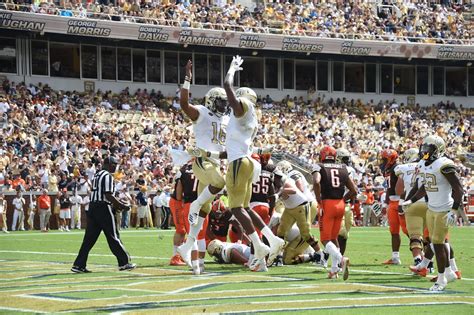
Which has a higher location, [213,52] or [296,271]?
[213,52]

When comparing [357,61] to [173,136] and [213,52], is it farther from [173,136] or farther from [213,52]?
[173,136]

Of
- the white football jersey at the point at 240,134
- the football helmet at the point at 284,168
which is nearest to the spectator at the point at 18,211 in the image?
the football helmet at the point at 284,168

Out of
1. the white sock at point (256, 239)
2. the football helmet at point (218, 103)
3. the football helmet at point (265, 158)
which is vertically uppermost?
the football helmet at point (218, 103)

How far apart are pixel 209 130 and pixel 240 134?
92 centimetres

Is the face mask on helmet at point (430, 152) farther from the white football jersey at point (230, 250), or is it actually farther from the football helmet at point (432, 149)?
the white football jersey at point (230, 250)

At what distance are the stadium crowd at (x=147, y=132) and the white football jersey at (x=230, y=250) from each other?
15.8 m

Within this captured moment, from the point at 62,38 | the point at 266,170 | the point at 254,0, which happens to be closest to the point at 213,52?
the point at 254,0

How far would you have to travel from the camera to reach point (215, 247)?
53.4 feet

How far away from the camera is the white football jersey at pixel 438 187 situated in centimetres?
1264

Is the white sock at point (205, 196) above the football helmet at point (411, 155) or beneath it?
beneath

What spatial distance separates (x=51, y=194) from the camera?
105 feet

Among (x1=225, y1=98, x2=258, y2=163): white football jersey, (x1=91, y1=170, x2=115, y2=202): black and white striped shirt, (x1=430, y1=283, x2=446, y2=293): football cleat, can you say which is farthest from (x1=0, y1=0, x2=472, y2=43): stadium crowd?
(x1=430, y1=283, x2=446, y2=293): football cleat

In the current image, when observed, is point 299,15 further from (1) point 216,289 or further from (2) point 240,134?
(1) point 216,289

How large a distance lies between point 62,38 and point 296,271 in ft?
100
